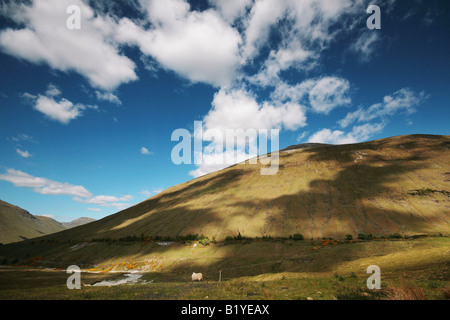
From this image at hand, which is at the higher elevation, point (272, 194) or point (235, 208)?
point (272, 194)

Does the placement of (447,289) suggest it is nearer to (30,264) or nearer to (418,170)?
(418,170)

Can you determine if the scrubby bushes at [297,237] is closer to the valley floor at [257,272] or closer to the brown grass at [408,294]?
the valley floor at [257,272]

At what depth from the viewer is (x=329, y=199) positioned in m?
80.4

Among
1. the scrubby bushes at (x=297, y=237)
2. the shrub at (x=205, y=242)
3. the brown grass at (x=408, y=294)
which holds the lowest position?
the shrub at (x=205, y=242)

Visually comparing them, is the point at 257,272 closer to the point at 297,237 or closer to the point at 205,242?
the point at 297,237

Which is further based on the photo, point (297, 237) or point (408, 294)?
point (297, 237)

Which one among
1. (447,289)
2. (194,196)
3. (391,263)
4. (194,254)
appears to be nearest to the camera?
(447,289)

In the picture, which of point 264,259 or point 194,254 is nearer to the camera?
point 264,259

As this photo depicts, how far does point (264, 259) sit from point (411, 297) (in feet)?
147

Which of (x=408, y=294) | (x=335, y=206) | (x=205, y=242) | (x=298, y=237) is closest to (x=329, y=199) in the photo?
(x=335, y=206)

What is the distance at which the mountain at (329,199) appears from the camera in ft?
207

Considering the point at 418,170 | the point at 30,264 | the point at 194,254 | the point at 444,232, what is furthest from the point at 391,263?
the point at 30,264

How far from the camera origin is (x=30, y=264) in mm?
79812

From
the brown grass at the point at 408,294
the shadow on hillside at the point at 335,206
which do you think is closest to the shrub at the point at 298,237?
the shadow on hillside at the point at 335,206
